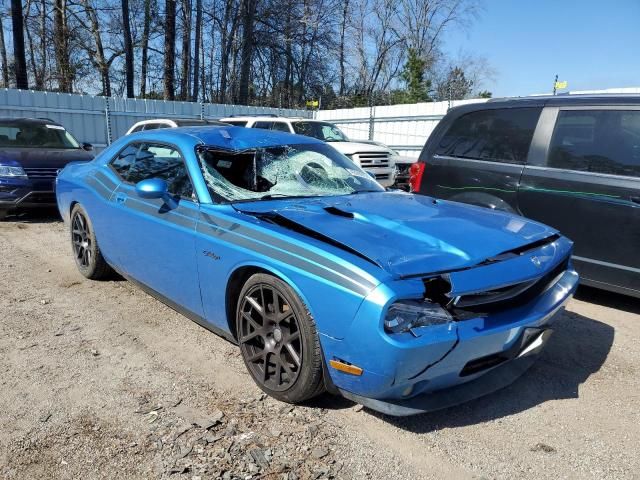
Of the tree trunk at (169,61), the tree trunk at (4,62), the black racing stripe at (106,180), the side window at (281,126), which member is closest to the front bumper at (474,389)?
the black racing stripe at (106,180)

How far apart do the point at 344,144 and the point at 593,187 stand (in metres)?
7.40

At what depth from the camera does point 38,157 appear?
763 centimetres

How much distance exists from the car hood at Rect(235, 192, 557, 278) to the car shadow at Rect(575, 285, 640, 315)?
1955 millimetres

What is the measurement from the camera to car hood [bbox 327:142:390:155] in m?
10.8

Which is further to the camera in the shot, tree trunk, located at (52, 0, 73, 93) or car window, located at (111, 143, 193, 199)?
tree trunk, located at (52, 0, 73, 93)

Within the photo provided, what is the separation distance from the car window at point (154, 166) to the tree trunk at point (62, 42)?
2351 cm

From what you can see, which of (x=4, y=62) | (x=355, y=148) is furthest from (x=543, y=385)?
(x=4, y=62)

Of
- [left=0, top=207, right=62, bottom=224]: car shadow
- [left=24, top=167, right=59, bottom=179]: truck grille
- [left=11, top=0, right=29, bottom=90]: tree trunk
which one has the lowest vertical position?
[left=0, top=207, right=62, bottom=224]: car shadow

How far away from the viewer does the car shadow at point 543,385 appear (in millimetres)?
2676

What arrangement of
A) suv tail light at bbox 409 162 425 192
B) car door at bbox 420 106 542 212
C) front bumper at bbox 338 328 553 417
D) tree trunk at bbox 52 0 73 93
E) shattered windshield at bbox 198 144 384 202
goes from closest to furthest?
front bumper at bbox 338 328 553 417 → shattered windshield at bbox 198 144 384 202 → car door at bbox 420 106 542 212 → suv tail light at bbox 409 162 425 192 → tree trunk at bbox 52 0 73 93

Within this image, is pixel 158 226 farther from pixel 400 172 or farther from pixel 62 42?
pixel 62 42

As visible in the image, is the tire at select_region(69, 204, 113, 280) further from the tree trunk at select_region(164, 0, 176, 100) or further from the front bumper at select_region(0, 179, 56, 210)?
the tree trunk at select_region(164, 0, 176, 100)

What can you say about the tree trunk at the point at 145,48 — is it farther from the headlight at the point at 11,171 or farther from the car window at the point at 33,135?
the headlight at the point at 11,171

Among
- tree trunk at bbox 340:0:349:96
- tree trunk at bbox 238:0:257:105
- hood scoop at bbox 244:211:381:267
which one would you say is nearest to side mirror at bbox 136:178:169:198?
hood scoop at bbox 244:211:381:267
